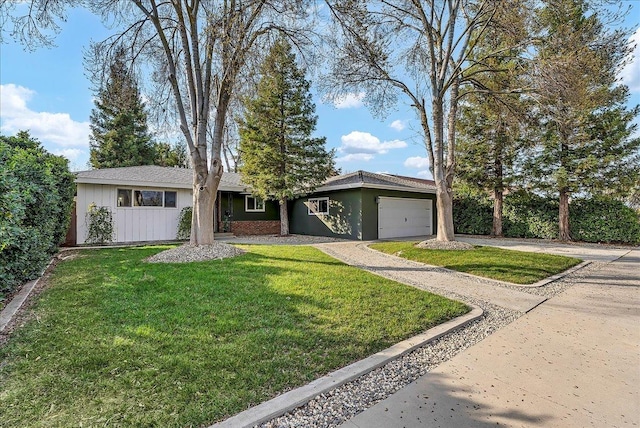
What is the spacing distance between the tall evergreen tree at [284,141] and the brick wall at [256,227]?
264 cm

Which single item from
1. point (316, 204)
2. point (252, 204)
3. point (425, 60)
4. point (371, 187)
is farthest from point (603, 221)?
point (252, 204)

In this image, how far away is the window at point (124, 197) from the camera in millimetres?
11586

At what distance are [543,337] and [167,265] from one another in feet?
22.8

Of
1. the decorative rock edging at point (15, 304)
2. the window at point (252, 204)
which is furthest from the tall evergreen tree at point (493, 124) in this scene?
the decorative rock edging at point (15, 304)

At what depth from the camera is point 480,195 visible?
1584cm

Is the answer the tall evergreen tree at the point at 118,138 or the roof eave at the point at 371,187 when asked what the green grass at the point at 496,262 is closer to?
the roof eave at the point at 371,187

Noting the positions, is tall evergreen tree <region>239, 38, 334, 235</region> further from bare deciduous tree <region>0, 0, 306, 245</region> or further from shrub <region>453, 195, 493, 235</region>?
shrub <region>453, 195, 493, 235</region>

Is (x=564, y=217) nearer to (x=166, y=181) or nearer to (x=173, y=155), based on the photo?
(x=166, y=181)

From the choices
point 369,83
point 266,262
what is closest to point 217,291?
point 266,262

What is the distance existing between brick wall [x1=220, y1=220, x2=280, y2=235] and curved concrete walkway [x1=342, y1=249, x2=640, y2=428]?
1329cm

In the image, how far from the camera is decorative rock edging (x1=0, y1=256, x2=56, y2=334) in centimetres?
364

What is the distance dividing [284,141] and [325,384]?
12.2 meters

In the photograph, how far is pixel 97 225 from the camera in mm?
10984

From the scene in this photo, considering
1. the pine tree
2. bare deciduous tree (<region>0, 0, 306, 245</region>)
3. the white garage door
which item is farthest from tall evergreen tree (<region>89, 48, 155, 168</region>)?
the white garage door
